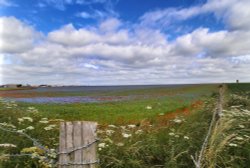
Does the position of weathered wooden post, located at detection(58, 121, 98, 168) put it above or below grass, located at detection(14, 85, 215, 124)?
above

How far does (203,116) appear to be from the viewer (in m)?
8.15

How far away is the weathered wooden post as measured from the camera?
329 cm

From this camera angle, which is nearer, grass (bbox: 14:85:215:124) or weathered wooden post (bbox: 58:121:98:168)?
weathered wooden post (bbox: 58:121:98:168)

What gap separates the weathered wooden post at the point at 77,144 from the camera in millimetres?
3291

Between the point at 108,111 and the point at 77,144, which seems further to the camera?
the point at 108,111

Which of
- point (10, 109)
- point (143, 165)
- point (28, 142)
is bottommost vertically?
point (143, 165)

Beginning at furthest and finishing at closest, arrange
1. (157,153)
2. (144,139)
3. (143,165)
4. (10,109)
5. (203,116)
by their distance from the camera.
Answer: (10,109) → (203,116) → (144,139) → (157,153) → (143,165)

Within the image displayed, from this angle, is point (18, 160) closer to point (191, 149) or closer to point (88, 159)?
point (88, 159)

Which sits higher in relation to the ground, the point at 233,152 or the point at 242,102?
the point at 242,102

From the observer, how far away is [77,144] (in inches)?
130

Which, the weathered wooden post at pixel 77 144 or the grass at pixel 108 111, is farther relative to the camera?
the grass at pixel 108 111

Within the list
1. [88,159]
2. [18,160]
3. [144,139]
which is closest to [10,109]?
[18,160]

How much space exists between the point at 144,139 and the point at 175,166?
1.34 metres

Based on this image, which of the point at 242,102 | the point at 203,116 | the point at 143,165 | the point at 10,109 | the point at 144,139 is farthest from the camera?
the point at 242,102
